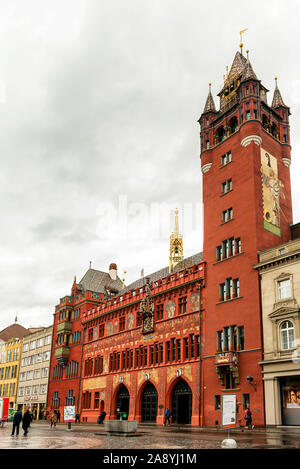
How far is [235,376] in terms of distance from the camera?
38.6 m

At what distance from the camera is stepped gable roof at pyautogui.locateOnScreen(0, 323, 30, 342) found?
118m

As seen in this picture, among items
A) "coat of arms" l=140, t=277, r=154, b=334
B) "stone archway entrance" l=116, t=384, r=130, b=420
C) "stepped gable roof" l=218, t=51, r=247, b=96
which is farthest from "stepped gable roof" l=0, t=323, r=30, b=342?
"stepped gable roof" l=218, t=51, r=247, b=96

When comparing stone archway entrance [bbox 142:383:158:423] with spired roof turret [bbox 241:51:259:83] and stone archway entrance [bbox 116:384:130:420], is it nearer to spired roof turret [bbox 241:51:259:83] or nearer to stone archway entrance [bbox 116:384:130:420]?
stone archway entrance [bbox 116:384:130:420]

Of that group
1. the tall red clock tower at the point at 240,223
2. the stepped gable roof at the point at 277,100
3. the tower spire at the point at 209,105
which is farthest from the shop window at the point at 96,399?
the stepped gable roof at the point at 277,100

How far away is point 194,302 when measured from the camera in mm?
46688

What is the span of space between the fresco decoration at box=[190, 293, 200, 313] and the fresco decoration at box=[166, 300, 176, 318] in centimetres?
310

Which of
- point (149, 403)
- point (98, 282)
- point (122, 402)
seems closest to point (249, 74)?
point (149, 403)

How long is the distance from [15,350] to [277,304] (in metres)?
78.3

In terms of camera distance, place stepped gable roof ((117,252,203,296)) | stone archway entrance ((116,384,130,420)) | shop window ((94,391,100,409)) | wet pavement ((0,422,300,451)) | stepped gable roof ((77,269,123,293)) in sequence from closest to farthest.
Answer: wet pavement ((0,422,300,451)), stone archway entrance ((116,384,130,420)), stepped gable roof ((117,252,203,296)), shop window ((94,391,100,409)), stepped gable roof ((77,269,123,293))

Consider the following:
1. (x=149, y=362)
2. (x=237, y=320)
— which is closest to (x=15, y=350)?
(x=149, y=362)

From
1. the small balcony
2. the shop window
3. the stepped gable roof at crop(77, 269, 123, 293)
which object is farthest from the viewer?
the stepped gable roof at crop(77, 269, 123, 293)

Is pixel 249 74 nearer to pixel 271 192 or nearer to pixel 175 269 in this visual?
pixel 271 192

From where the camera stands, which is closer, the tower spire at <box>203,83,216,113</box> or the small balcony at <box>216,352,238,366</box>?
the small balcony at <box>216,352,238,366</box>
